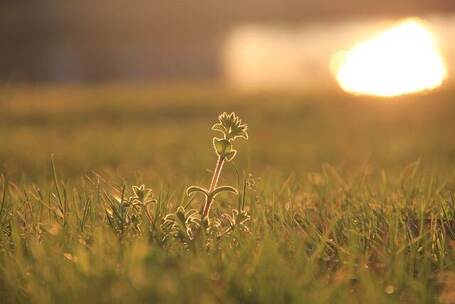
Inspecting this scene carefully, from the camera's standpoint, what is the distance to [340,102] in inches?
461

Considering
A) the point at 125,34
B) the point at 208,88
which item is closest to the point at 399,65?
the point at 208,88

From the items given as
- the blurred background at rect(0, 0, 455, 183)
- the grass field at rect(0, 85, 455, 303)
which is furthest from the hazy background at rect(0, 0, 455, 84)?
the grass field at rect(0, 85, 455, 303)

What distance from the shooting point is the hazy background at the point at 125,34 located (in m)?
19.6

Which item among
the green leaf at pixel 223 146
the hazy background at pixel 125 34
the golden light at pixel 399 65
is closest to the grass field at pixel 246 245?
the green leaf at pixel 223 146

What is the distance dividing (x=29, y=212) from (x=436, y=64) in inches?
508

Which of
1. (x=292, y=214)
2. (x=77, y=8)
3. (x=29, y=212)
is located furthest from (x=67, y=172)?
(x=77, y=8)

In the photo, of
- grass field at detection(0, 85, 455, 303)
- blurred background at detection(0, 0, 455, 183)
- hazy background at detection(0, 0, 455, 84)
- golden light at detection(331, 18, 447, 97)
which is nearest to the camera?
grass field at detection(0, 85, 455, 303)

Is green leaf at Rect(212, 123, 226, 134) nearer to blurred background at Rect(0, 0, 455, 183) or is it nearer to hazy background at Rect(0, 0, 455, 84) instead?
blurred background at Rect(0, 0, 455, 183)

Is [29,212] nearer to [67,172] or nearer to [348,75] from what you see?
[67,172]

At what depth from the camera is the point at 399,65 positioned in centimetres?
1364

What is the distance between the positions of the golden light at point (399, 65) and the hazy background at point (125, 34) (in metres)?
3.72

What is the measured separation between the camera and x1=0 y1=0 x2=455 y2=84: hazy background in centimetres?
1959

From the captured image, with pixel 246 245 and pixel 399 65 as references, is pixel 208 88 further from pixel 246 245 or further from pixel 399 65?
pixel 246 245

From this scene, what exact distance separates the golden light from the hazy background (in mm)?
3722
